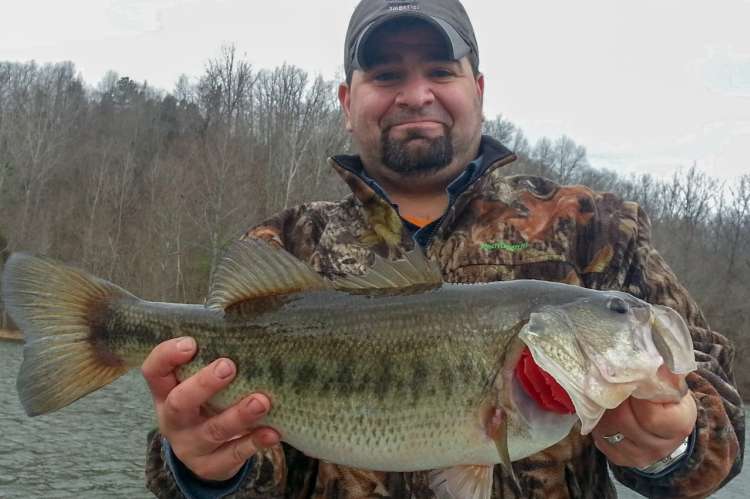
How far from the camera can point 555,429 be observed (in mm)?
2258

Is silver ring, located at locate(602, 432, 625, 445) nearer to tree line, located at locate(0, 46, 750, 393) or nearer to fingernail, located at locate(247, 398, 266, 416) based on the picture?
fingernail, located at locate(247, 398, 266, 416)

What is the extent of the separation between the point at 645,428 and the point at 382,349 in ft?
2.96

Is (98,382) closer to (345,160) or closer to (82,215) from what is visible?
(345,160)

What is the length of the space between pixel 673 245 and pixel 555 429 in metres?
42.6

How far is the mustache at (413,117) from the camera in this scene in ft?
10.7

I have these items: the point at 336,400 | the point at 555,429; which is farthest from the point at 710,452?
the point at 336,400

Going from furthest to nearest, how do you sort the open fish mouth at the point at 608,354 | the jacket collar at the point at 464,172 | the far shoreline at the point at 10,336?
the far shoreline at the point at 10,336, the jacket collar at the point at 464,172, the open fish mouth at the point at 608,354

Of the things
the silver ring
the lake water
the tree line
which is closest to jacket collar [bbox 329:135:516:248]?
the silver ring

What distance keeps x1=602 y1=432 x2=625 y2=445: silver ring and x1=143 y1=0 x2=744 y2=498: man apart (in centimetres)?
1

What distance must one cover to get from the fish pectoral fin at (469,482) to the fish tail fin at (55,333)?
4.38ft

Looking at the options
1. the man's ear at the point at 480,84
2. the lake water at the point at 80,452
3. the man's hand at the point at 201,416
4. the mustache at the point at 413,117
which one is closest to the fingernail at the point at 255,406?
the man's hand at the point at 201,416

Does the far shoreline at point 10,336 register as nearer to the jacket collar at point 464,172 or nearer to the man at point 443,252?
the jacket collar at point 464,172

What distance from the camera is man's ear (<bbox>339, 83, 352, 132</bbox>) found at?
3.61 meters

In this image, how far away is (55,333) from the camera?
2648mm
